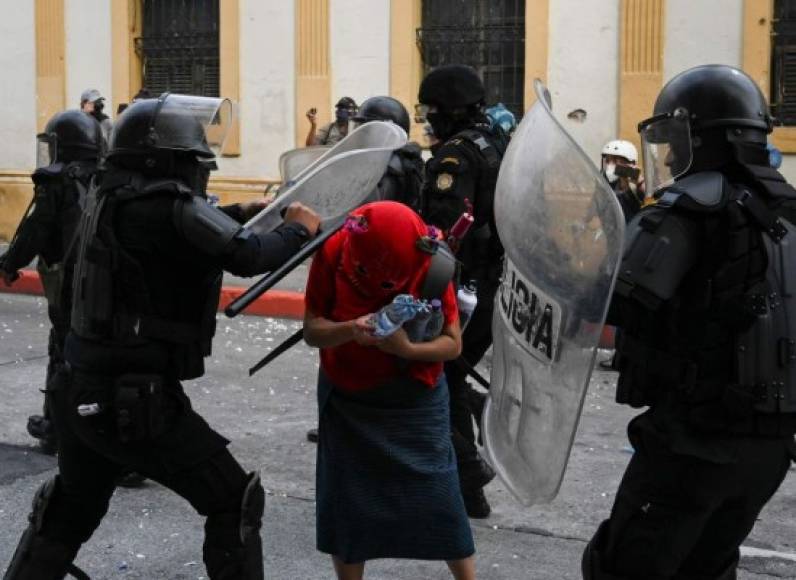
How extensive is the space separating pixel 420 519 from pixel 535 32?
10310 mm

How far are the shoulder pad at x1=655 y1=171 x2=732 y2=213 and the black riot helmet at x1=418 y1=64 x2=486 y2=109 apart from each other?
2.46m

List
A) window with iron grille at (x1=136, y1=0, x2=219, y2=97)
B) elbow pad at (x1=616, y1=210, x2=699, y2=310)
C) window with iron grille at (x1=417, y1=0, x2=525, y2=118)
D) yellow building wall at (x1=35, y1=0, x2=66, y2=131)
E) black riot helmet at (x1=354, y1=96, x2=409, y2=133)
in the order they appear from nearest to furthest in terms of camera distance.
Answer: elbow pad at (x1=616, y1=210, x2=699, y2=310) < black riot helmet at (x1=354, y1=96, x2=409, y2=133) < window with iron grille at (x1=417, y1=0, x2=525, y2=118) < window with iron grille at (x1=136, y1=0, x2=219, y2=97) < yellow building wall at (x1=35, y1=0, x2=66, y2=131)

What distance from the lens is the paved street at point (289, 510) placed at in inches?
200

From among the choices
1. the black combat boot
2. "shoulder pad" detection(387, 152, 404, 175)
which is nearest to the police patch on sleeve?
"shoulder pad" detection(387, 152, 404, 175)

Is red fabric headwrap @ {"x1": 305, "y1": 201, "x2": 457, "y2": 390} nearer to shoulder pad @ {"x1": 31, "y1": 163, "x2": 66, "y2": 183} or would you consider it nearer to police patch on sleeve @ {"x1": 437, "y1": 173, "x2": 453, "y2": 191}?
police patch on sleeve @ {"x1": 437, "y1": 173, "x2": 453, "y2": 191}

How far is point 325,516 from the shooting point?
13.3 ft

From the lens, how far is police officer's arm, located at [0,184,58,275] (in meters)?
6.26

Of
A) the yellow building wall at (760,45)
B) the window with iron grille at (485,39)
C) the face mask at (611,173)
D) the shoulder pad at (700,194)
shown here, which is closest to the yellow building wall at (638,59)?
the yellow building wall at (760,45)

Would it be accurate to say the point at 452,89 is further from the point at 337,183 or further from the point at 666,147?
the point at 666,147

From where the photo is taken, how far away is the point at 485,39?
46.5ft

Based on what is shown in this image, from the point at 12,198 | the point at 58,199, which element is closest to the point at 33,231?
the point at 58,199

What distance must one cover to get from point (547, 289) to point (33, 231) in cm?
371

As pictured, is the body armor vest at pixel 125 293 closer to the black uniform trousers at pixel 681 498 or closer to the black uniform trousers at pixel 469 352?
the black uniform trousers at pixel 681 498

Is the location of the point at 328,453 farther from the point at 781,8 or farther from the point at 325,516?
the point at 781,8
